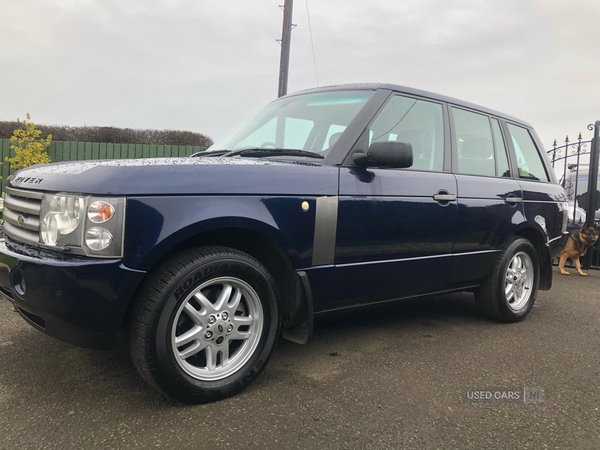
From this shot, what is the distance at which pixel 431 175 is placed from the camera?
11.1ft

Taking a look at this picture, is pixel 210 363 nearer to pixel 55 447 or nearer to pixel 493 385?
pixel 55 447

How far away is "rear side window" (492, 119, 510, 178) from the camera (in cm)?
411

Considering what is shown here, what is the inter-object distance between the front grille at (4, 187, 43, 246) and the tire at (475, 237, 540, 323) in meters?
3.38

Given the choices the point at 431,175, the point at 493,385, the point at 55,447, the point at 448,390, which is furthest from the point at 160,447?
the point at 431,175

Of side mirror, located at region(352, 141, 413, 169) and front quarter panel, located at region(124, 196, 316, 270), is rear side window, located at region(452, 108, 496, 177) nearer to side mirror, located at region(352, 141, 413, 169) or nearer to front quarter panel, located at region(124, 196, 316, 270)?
side mirror, located at region(352, 141, 413, 169)

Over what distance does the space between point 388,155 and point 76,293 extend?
1798 millimetres

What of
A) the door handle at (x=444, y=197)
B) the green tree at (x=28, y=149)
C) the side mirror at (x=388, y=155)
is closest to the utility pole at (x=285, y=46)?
the door handle at (x=444, y=197)

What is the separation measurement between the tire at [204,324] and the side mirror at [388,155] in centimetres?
94

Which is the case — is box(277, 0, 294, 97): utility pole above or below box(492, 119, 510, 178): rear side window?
above

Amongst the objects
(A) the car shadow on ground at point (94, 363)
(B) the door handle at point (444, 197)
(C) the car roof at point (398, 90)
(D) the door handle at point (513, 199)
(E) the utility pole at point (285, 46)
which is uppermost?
(E) the utility pole at point (285, 46)

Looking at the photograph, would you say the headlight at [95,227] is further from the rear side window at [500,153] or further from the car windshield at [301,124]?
the rear side window at [500,153]

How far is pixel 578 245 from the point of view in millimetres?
7305

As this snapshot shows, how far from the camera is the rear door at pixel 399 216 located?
288 cm

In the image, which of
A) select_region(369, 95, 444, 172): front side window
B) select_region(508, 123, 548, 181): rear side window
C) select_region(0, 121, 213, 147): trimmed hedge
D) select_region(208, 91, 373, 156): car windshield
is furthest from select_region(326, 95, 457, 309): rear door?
select_region(0, 121, 213, 147): trimmed hedge
